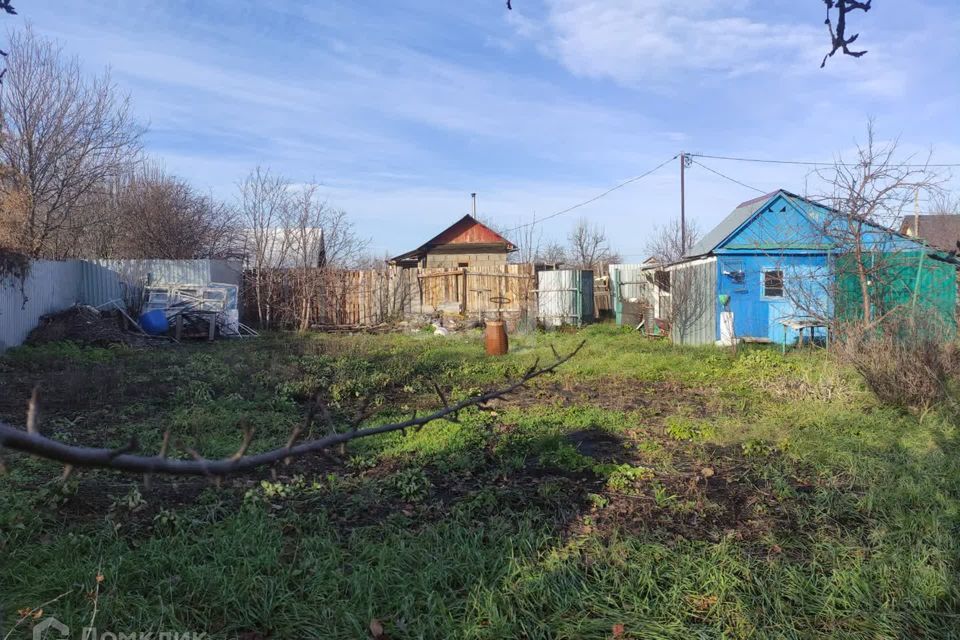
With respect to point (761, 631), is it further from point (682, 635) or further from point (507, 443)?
point (507, 443)

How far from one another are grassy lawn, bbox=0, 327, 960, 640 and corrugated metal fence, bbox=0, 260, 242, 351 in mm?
7765

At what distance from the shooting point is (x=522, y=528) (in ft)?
12.3

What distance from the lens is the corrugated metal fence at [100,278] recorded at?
13.3 m

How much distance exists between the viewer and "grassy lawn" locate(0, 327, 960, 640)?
9.70ft

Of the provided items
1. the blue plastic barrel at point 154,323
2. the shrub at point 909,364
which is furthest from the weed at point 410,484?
the blue plastic barrel at point 154,323

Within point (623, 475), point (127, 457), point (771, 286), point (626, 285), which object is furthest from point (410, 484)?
point (626, 285)

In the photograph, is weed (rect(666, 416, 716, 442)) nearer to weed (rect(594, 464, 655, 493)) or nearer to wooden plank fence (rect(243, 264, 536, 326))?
weed (rect(594, 464, 655, 493))

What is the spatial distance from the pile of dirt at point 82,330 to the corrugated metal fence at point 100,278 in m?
0.28

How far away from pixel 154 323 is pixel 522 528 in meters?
13.2

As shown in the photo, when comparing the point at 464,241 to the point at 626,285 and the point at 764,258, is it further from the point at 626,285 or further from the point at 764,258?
the point at 764,258

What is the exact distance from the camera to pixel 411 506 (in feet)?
13.9

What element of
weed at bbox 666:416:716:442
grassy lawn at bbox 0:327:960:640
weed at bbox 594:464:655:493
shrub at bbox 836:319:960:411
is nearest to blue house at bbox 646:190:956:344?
shrub at bbox 836:319:960:411

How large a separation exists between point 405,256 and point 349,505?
23.9 metres

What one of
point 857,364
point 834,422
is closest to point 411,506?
point 834,422
